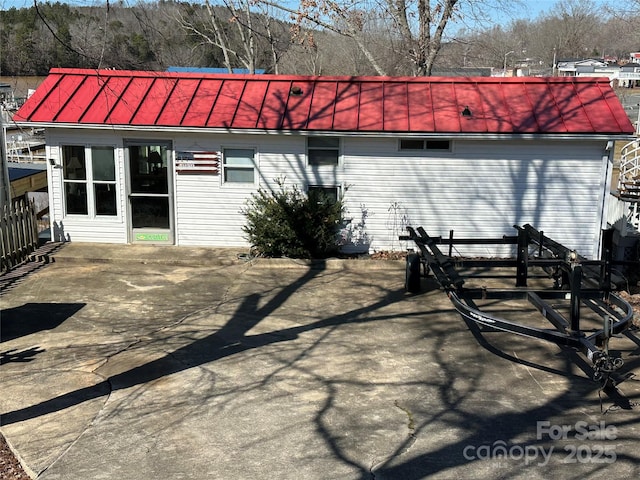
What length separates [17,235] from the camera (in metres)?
11.8

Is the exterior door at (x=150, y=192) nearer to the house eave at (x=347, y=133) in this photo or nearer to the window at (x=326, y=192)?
the house eave at (x=347, y=133)

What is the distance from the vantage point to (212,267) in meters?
11.9

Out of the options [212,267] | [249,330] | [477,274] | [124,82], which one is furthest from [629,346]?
[124,82]

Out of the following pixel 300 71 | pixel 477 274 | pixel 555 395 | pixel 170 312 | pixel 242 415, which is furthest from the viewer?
pixel 300 71

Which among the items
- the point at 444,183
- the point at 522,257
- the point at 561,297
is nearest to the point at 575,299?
the point at 561,297

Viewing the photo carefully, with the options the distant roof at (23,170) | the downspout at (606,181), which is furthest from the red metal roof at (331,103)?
the distant roof at (23,170)

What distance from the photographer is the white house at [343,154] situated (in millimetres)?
12188

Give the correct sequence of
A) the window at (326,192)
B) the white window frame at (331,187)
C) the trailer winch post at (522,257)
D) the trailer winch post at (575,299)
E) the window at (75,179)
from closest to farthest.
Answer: the trailer winch post at (575,299) < the trailer winch post at (522,257) < the window at (326,192) < the white window frame at (331,187) < the window at (75,179)

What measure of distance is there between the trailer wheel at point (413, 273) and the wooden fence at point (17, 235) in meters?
6.85

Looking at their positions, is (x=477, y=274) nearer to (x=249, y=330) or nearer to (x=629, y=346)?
(x=629, y=346)

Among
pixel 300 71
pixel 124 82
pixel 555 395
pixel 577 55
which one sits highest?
pixel 577 55

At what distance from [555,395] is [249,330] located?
3.86 m

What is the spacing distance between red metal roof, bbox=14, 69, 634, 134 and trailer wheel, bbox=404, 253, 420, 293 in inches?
116

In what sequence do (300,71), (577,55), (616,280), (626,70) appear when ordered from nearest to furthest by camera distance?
(616,280)
(300,71)
(626,70)
(577,55)
